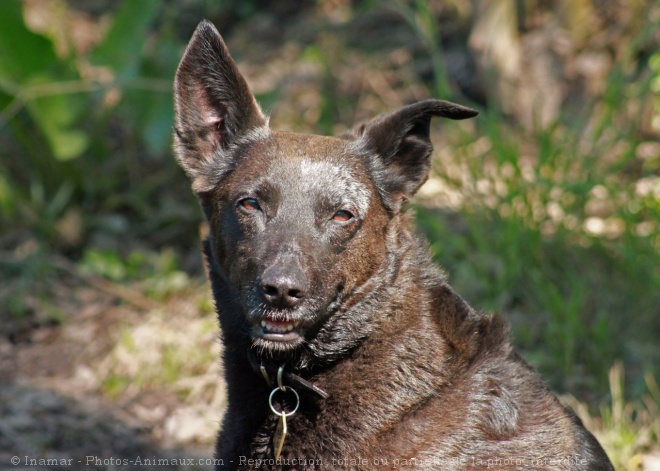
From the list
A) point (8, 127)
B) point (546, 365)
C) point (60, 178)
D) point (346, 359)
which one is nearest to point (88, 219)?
point (60, 178)

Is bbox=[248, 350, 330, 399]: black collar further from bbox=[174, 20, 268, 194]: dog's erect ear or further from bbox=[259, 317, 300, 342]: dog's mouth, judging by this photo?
bbox=[174, 20, 268, 194]: dog's erect ear

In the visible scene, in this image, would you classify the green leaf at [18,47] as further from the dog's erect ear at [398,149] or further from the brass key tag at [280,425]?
the brass key tag at [280,425]

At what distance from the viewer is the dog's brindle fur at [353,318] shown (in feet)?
10.9

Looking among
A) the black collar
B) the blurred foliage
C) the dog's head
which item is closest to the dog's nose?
the dog's head

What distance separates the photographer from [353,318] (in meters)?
3.57

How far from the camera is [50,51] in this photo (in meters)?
6.73

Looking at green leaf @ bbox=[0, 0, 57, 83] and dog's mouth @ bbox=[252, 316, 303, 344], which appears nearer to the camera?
dog's mouth @ bbox=[252, 316, 303, 344]

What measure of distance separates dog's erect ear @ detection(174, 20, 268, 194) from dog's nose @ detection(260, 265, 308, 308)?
0.76 metres

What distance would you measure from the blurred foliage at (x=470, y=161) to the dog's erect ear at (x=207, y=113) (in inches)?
86.4

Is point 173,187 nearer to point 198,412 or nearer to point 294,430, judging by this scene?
point 198,412

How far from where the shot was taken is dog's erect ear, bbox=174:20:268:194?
377cm

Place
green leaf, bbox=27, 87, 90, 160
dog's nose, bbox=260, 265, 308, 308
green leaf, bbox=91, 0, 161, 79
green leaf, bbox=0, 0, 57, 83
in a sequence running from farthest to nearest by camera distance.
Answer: green leaf, bbox=91, 0, 161, 79 < green leaf, bbox=27, 87, 90, 160 < green leaf, bbox=0, 0, 57, 83 < dog's nose, bbox=260, 265, 308, 308

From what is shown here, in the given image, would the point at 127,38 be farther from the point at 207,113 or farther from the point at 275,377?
the point at 275,377

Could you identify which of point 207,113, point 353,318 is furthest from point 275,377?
point 207,113
